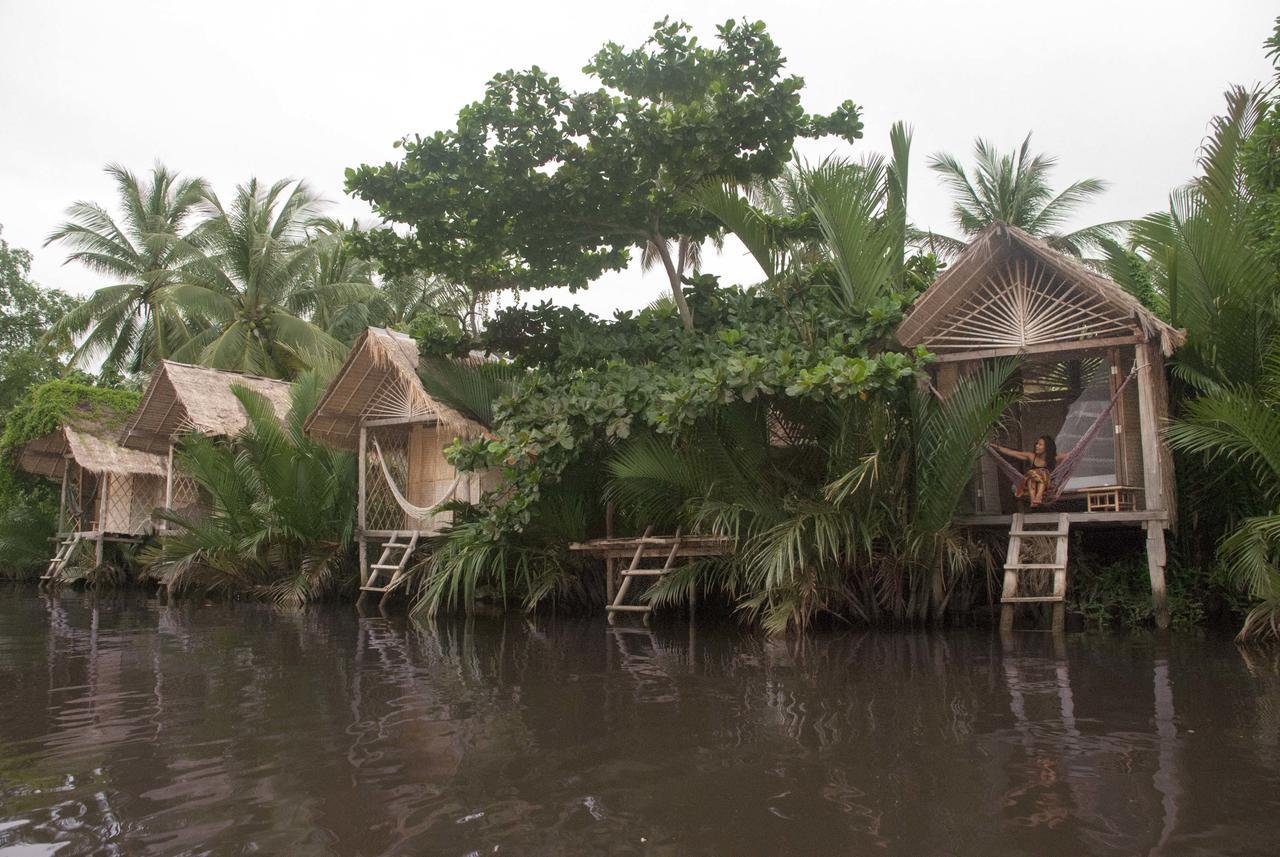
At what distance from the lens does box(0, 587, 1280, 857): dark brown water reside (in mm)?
3115

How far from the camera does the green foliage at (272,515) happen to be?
42.0 feet

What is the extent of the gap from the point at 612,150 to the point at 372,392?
4832 millimetres

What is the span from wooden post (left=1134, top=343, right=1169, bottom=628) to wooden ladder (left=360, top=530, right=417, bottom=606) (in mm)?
7791

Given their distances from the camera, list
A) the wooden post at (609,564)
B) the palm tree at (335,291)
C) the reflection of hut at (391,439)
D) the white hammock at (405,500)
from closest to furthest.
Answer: the wooden post at (609,564) < the white hammock at (405,500) < the reflection of hut at (391,439) < the palm tree at (335,291)

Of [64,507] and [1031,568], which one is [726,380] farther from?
[64,507]

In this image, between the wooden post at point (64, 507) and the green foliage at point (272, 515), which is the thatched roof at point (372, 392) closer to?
the green foliage at point (272, 515)

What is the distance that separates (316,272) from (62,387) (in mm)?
6076

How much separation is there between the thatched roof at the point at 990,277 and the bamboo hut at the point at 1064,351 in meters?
0.01

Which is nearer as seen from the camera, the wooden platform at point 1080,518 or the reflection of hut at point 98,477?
the wooden platform at point 1080,518

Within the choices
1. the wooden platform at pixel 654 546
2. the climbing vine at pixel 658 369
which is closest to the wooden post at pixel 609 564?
the wooden platform at pixel 654 546

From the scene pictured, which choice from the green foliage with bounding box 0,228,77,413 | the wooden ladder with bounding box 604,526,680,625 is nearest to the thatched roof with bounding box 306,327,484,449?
the wooden ladder with bounding box 604,526,680,625

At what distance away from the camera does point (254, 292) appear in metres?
20.8

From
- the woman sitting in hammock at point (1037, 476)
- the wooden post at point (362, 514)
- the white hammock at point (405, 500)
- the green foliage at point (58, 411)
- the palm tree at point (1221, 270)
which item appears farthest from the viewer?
the green foliage at point (58, 411)

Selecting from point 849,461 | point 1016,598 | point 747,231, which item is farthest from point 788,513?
point 747,231
